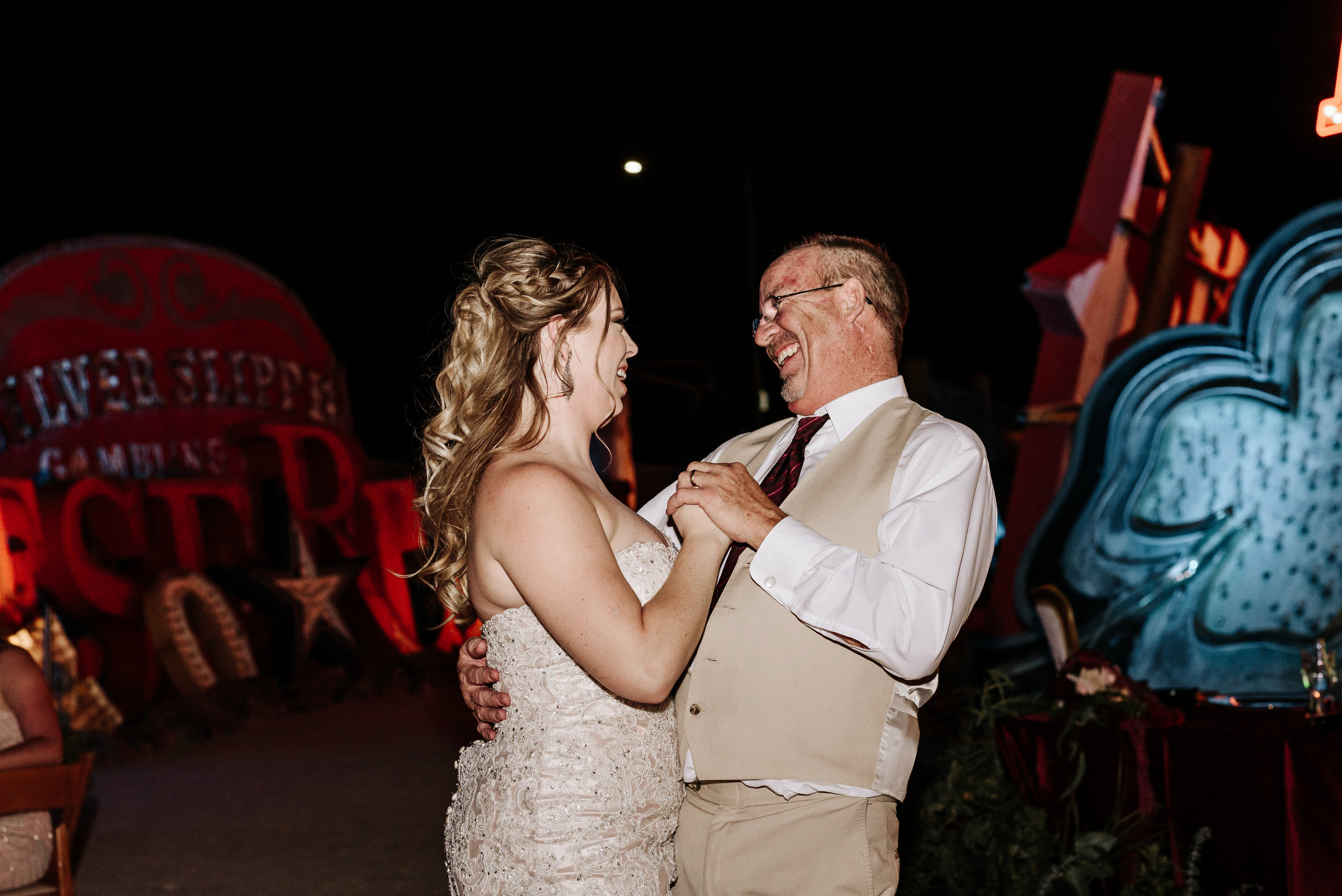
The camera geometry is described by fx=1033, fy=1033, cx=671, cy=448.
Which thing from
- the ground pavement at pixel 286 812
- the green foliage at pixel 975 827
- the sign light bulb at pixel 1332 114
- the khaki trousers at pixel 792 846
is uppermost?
the sign light bulb at pixel 1332 114

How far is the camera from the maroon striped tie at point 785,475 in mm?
1979

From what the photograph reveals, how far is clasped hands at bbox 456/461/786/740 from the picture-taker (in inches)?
69.5

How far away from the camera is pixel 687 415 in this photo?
1992 centimetres

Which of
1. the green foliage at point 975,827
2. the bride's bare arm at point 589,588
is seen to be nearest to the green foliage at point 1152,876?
the green foliage at point 975,827

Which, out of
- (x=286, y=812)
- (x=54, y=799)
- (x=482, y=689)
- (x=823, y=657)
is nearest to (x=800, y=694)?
(x=823, y=657)

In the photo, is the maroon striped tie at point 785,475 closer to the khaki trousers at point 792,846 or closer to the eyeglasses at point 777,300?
the eyeglasses at point 777,300

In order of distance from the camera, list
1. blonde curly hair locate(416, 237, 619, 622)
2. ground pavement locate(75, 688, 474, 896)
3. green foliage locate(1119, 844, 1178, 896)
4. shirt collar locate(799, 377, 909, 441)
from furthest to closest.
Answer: ground pavement locate(75, 688, 474, 896)
green foliage locate(1119, 844, 1178, 896)
shirt collar locate(799, 377, 909, 441)
blonde curly hair locate(416, 237, 619, 622)

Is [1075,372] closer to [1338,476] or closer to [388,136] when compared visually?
[1338,476]

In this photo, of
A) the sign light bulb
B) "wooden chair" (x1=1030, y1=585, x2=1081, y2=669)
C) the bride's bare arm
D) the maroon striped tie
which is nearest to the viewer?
the bride's bare arm

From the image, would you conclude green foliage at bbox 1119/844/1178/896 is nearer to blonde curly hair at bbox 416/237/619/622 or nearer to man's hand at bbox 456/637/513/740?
man's hand at bbox 456/637/513/740

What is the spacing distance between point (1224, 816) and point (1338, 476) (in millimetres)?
3081

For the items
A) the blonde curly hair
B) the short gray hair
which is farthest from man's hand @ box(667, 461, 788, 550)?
the short gray hair

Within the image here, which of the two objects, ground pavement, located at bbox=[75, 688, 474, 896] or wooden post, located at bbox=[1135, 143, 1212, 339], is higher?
wooden post, located at bbox=[1135, 143, 1212, 339]

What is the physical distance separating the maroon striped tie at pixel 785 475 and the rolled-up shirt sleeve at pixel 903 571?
20 centimetres
